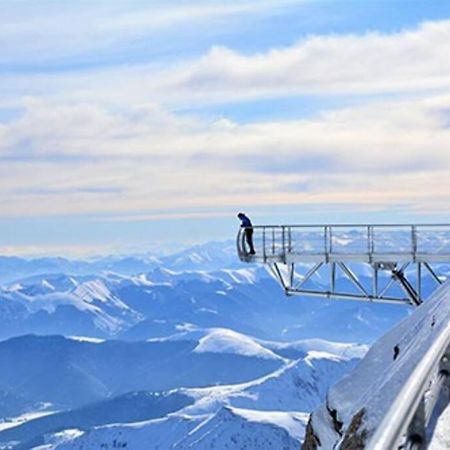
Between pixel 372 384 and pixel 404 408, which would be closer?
pixel 404 408

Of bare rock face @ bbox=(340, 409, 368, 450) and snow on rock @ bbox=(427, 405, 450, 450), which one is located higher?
snow on rock @ bbox=(427, 405, 450, 450)

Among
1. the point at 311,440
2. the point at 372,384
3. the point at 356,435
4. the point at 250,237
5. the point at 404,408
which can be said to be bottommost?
the point at 311,440

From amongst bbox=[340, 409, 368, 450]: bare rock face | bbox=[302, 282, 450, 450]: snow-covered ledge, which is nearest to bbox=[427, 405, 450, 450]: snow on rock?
bbox=[340, 409, 368, 450]: bare rock face

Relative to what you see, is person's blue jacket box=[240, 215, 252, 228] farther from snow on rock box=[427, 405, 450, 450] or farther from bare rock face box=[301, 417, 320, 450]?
snow on rock box=[427, 405, 450, 450]

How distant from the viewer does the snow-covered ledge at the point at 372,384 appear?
16250 mm

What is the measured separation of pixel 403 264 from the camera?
1759 inches

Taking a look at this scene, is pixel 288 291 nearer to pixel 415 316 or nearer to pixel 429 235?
pixel 429 235

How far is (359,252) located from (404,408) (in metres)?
35.6

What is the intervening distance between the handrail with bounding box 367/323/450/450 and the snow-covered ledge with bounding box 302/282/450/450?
4.99 m

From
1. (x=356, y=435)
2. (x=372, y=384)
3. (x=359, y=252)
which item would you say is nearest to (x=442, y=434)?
(x=356, y=435)

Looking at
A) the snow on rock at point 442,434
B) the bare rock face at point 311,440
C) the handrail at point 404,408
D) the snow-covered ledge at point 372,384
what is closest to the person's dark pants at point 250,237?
the snow-covered ledge at point 372,384

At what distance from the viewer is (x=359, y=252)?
146 feet

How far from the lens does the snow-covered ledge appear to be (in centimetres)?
1625

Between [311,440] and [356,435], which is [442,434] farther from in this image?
[311,440]
